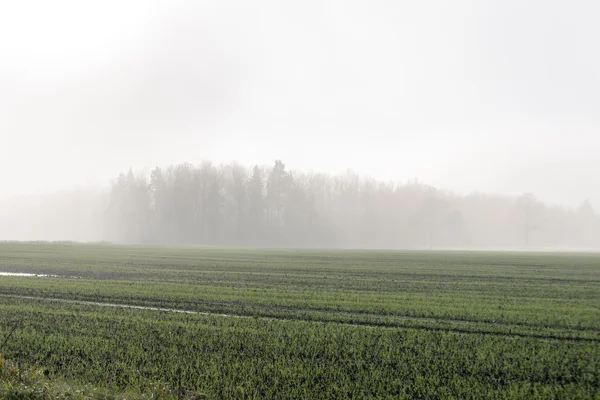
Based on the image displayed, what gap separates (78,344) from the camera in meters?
13.5

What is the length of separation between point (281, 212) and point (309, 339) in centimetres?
13102

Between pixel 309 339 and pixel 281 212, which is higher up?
pixel 281 212

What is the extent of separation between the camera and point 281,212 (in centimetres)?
14538

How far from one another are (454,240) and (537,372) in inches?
5633

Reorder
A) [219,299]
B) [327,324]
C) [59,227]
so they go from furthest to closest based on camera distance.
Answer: [59,227], [219,299], [327,324]

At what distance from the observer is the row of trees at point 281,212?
436ft

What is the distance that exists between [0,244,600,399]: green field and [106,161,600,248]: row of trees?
105176 millimetres

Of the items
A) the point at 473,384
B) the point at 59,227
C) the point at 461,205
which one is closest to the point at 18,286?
the point at 473,384

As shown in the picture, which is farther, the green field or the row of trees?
the row of trees

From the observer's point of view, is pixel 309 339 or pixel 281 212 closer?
pixel 309 339

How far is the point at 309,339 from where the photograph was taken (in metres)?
14.5

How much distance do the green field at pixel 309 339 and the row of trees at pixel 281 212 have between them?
10518cm

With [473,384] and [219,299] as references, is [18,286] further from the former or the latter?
[473,384]

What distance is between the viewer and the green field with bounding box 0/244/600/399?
1055 cm
